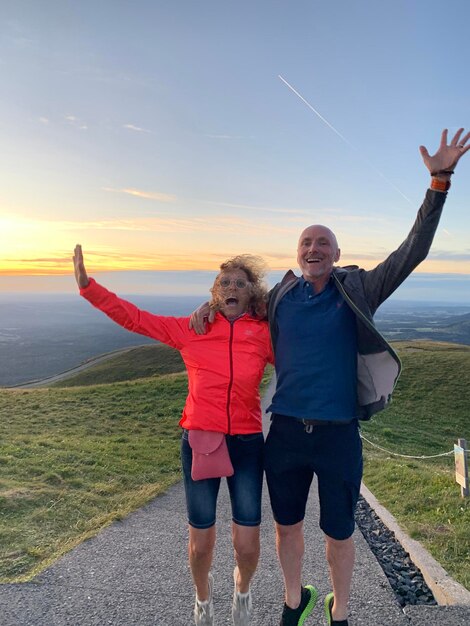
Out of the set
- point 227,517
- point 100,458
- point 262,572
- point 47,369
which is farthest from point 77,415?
point 47,369

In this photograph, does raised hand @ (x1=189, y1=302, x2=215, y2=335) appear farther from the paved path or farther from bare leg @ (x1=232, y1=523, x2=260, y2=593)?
the paved path

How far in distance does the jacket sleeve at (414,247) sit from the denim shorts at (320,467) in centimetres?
115

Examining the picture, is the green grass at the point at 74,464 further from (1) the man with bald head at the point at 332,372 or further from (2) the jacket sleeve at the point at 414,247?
(2) the jacket sleeve at the point at 414,247

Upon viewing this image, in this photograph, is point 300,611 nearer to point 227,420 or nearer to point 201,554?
point 201,554

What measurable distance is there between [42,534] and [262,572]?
9.74 ft

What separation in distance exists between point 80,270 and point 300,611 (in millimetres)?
3359

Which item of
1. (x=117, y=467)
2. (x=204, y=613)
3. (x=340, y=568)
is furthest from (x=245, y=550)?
(x=117, y=467)

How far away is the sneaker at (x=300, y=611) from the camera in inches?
164

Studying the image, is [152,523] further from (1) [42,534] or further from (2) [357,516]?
(2) [357,516]

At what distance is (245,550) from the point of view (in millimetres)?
3992

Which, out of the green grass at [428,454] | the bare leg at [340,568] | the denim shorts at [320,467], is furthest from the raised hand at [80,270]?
the green grass at [428,454]

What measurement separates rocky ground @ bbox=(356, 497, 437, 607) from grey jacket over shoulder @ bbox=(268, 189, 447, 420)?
7.48 feet

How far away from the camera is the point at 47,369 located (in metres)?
197

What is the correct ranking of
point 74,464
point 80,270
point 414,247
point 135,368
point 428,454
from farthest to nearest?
point 135,368 < point 428,454 < point 74,464 < point 80,270 < point 414,247
